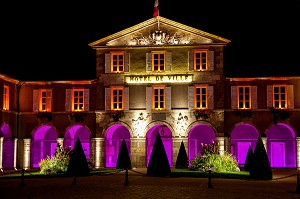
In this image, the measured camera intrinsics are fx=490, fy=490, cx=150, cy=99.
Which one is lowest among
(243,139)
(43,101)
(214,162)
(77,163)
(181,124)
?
(214,162)

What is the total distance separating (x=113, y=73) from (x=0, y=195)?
22312 millimetres

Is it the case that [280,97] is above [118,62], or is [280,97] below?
below

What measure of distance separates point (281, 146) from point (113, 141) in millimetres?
14670

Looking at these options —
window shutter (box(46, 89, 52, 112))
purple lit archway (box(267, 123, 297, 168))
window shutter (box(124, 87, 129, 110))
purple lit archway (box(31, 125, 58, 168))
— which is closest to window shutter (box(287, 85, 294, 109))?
purple lit archway (box(267, 123, 297, 168))

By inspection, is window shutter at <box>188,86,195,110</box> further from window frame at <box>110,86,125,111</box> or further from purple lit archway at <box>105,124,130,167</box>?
purple lit archway at <box>105,124,130,167</box>

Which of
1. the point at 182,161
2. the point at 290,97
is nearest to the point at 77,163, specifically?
the point at 182,161

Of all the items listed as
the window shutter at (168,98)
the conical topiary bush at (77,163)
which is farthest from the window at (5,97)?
the window shutter at (168,98)

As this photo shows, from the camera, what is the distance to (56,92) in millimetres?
41906

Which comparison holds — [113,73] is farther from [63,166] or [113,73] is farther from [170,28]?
[63,166]

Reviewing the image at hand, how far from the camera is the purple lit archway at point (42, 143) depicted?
42625 mm

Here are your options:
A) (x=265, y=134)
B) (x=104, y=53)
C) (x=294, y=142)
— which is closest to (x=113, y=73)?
(x=104, y=53)

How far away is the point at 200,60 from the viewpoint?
39844 mm

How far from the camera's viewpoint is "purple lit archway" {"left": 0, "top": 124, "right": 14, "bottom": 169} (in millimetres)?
40688

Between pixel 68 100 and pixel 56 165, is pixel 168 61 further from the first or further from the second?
pixel 56 165
